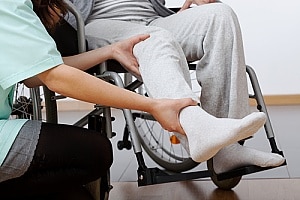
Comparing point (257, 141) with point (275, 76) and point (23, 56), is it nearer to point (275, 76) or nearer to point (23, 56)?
point (275, 76)

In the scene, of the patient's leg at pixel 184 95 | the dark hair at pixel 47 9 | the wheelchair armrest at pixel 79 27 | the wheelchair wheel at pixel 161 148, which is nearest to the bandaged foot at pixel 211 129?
the patient's leg at pixel 184 95

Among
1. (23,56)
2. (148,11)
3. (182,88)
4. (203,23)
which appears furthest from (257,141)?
(23,56)

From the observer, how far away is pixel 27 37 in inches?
40.5

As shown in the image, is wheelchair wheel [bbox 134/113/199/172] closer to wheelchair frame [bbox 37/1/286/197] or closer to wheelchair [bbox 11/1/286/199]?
wheelchair [bbox 11/1/286/199]

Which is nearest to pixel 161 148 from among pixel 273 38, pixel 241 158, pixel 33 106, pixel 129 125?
pixel 33 106

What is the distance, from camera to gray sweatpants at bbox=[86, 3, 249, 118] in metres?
1.23

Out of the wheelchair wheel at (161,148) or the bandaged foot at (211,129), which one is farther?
the wheelchair wheel at (161,148)

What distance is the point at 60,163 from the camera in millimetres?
1131

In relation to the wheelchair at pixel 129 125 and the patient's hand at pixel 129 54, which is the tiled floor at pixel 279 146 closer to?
the wheelchair at pixel 129 125

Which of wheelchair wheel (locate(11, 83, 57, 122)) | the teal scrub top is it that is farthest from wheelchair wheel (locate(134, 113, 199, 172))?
the teal scrub top

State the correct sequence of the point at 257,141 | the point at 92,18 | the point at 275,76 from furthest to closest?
1. the point at 275,76
2. the point at 257,141
3. the point at 92,18

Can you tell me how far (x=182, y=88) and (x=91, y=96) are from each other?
200 mm

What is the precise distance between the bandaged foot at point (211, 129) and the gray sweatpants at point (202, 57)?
2.9 inches

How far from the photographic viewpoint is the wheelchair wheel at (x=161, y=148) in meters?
2.11
